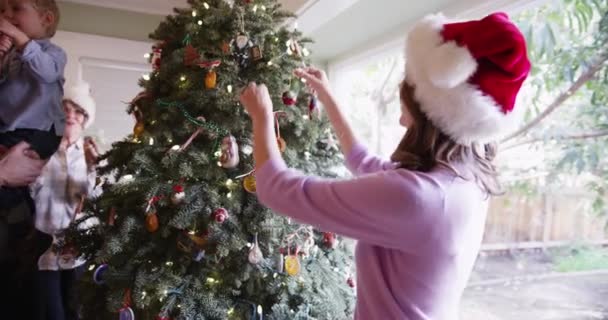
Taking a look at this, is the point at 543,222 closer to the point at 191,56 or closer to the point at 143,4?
the point at 191,56

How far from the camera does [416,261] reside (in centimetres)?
85

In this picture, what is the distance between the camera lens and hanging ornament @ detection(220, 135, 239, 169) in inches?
49.8

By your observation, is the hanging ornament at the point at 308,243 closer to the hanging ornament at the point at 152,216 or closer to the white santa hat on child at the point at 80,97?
the hanging ornament at the point at 152,216

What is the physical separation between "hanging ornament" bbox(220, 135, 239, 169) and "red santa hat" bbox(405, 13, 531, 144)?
0.60 metres

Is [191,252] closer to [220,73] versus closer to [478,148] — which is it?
[220,73]

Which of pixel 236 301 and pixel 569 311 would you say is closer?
pixel 236 301

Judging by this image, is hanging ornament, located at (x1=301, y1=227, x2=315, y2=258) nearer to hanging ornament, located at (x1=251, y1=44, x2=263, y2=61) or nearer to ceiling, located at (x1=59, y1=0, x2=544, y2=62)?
hanging ornament, located at (x1=251, y1=44, x2=263, y2=61)

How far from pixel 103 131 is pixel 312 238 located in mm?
1906

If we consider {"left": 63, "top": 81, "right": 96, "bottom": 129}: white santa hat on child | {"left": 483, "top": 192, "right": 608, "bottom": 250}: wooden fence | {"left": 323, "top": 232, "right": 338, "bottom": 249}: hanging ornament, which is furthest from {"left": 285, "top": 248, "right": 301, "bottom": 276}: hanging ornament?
{"left": 63, "top": 81, "right": 96, "bottom": 129}: white santa hat on child

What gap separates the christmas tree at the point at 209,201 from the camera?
4.19 ft

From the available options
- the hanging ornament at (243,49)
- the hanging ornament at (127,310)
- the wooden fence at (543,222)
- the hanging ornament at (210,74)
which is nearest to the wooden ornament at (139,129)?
the hanging ornament at (210,74)

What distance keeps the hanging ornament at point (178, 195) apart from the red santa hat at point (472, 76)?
0.75 m

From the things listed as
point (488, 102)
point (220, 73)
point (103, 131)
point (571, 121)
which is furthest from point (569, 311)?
point (103, 131)

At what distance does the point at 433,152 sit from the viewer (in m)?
0.86
